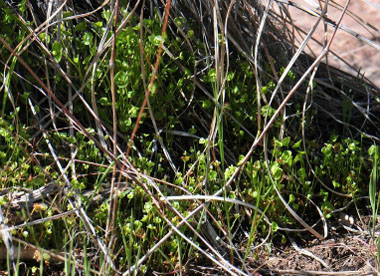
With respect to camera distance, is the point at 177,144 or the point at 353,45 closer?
Answer: the point at 177,144

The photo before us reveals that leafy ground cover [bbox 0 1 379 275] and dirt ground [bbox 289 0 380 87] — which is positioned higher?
dirt ground [bbox 289 0 380 87]

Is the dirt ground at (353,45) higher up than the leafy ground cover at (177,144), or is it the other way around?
the dirt ground at (353,45)

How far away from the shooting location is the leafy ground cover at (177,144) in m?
2.31

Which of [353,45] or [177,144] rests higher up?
[353,45]

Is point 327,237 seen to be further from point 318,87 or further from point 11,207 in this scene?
point 11,207

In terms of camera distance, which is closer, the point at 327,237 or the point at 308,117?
the point at 327,237

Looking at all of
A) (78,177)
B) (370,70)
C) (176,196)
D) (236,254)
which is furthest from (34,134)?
(370,70)

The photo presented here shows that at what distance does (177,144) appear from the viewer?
2748mm

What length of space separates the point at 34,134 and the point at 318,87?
1.35m

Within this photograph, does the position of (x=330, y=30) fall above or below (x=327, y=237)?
above

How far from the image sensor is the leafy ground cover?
2314 mm

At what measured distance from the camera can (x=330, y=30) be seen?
3.44 metres

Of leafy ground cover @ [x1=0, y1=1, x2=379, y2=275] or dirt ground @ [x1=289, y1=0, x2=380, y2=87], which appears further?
dirt ground @ [x1=289, y1=0, x2=380, y2=87]

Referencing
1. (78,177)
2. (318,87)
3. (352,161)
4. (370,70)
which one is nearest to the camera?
(78,177)
